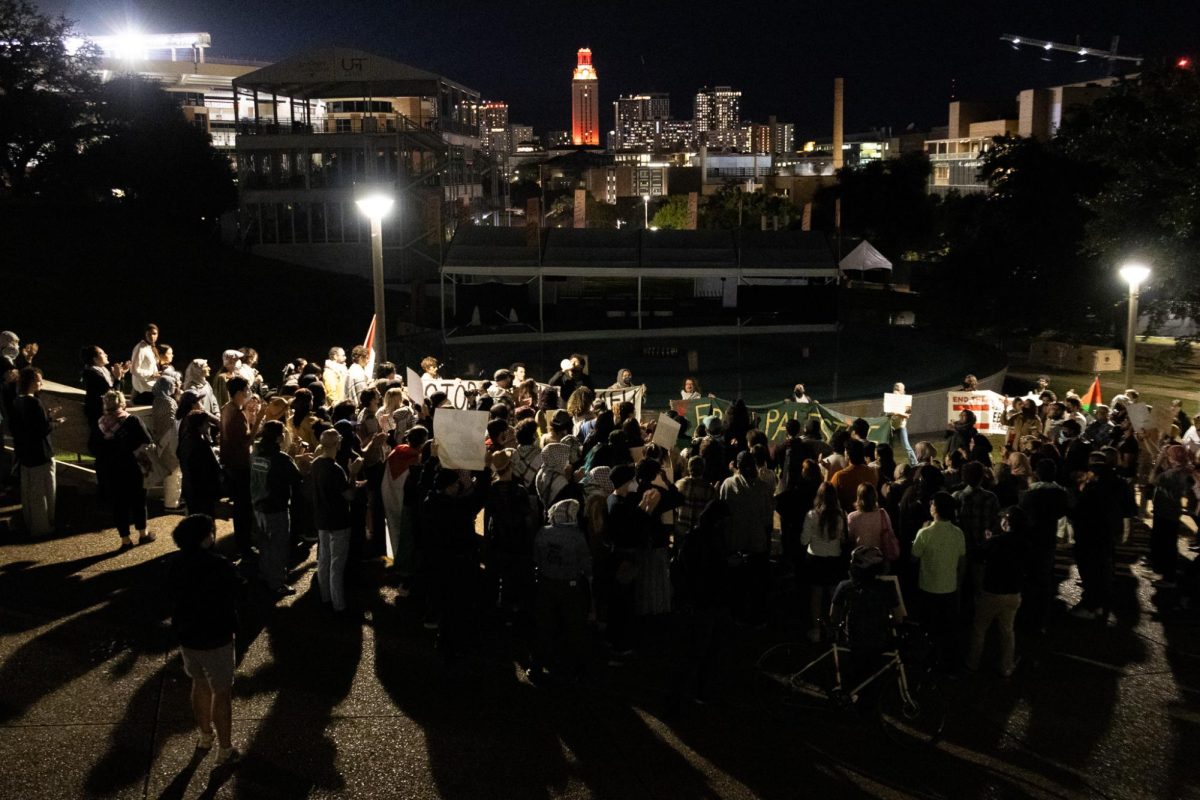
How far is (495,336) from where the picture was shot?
98.0 feet

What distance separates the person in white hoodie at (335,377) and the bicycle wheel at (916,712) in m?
9.15

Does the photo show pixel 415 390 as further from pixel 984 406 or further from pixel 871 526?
pixel 984 406

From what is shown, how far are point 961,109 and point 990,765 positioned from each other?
155 meters

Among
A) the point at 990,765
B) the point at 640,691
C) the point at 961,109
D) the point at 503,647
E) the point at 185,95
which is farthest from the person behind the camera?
the point at 961,109

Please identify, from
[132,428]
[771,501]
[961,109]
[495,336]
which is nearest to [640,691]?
[771,501]

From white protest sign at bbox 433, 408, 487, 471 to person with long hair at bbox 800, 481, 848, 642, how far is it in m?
3.23

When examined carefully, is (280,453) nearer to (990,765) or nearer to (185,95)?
(990,765)

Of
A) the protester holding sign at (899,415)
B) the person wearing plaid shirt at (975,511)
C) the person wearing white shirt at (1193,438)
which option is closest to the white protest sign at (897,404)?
the protester holding sign at (899,415)


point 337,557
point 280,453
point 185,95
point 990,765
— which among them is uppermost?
point 185,95

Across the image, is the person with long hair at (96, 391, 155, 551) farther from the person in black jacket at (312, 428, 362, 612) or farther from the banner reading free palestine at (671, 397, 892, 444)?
the banner reading free palestine at (671, 397, 892, 444)

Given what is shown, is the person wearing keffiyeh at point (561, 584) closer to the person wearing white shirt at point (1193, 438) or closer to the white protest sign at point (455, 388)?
the white protest sign at point (455, 388)

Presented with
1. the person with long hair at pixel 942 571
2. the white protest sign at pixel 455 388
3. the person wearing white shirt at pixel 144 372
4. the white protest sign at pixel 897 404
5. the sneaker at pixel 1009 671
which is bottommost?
the sneaker at pixel 1009 671

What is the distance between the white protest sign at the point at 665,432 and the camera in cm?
1188

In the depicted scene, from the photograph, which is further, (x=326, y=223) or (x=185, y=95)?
(x=185, y=95)
